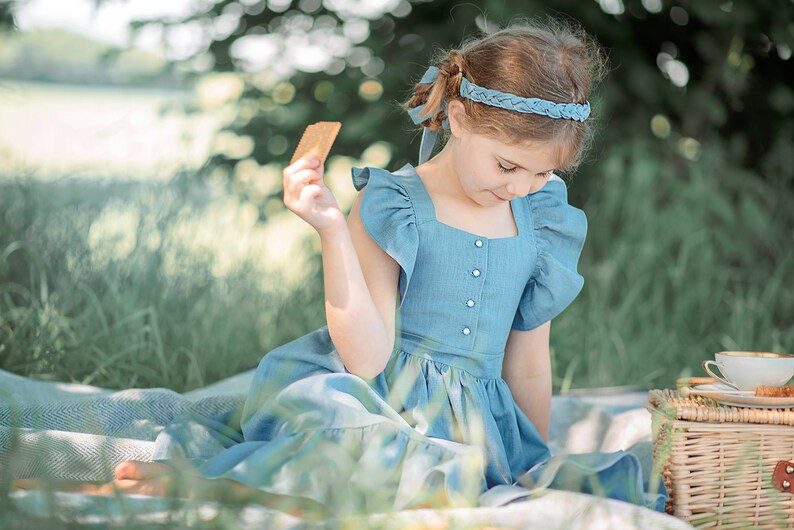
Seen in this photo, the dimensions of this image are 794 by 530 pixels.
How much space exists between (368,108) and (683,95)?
143 centimetres

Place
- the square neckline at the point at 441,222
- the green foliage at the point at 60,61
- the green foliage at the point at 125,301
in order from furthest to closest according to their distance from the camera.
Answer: the green foliage at the point at 60,61 → the green foliage at the point at 125,301 → the square neckline at the point at 441,222

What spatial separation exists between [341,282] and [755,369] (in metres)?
0.90

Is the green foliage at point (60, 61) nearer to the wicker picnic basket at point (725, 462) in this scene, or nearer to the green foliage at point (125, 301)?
the green foliage at point (125, 301)

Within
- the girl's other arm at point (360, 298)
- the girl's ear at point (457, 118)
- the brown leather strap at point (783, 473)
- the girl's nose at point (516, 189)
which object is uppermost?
the girl's ear at point (457, 118)

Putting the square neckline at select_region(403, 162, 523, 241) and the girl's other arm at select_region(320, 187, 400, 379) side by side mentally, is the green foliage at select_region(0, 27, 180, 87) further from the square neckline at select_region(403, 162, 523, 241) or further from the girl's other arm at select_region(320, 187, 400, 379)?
the girl's other arm at select_region(320, 187, 400, 379)

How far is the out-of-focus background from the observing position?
3.60m

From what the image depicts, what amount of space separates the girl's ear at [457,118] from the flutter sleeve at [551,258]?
35 cm

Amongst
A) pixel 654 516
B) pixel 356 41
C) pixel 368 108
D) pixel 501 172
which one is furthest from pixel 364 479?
pixel 356 41

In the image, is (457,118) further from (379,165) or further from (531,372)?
(379,165)

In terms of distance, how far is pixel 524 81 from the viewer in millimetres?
2086

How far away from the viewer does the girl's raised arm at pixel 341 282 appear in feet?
6.28

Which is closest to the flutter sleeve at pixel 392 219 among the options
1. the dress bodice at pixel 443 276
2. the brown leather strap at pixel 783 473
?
the dress bodice at pixel 443 276

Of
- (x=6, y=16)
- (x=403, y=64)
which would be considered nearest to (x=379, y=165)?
(x=403, y=64)

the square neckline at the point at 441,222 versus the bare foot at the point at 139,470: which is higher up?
the square neckline at the point at 441,222
